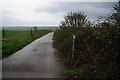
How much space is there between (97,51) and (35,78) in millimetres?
2434

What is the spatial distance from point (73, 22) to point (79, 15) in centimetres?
73

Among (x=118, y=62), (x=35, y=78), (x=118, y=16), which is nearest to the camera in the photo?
(x=118, y=62)

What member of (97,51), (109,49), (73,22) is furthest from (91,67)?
(73,22)

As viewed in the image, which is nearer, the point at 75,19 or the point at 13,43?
the point at 75,19

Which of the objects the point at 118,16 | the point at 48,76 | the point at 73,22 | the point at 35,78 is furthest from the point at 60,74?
the point at 73,22

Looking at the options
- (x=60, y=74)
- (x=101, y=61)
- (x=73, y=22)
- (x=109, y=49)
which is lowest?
(x=60, y=74)

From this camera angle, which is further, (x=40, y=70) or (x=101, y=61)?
(x=40, y=70)

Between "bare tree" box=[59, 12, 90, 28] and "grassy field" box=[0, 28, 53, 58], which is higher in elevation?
"bare tree" box=[59, 12, 90, 28]

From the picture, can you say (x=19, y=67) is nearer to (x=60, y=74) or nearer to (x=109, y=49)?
(x=60, y=74)

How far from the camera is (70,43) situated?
35.3 ft

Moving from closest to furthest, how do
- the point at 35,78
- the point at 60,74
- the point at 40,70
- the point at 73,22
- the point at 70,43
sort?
the point at 35,78 < the point at 60,74 < the point at 40,70 < the point at 70,43 < the point at 73,22

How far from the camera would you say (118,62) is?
20.5ft

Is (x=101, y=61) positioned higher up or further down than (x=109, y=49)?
further down

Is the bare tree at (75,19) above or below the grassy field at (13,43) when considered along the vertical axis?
above
